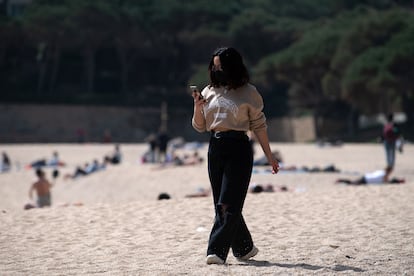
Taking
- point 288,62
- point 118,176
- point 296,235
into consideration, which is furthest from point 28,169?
point 288,62

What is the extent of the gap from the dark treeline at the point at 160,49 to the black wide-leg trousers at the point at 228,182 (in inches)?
1840

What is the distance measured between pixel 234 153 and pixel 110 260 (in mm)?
1417

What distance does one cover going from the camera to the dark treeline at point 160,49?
55.8 meters

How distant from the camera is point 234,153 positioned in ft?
20.1

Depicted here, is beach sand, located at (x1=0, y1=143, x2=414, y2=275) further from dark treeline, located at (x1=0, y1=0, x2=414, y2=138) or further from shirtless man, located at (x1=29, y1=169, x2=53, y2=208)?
dark treeline, located at (x1=0, y1=0, x2=414, y2=138)

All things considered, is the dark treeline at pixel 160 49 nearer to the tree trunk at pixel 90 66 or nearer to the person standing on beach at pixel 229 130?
the tree trunk at pixel 90 66

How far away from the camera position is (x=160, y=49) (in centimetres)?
6506

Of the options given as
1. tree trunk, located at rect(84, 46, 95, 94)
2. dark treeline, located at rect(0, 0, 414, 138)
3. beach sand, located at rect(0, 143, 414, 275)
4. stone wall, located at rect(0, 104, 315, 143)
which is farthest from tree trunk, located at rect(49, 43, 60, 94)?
beach sand, located at rect(0, 143, 414, 275)

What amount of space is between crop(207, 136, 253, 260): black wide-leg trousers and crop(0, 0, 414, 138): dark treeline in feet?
153

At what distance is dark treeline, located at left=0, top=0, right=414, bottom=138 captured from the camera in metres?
55.8

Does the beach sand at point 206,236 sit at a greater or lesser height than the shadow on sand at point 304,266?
A: lesser

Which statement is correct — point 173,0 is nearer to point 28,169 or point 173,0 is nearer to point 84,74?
point 84,74

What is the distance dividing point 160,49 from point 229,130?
59411 millimetres

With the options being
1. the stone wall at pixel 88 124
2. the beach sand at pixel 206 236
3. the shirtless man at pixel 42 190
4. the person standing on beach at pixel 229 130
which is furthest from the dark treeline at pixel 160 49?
the person standing on beach at pixel 229 130
